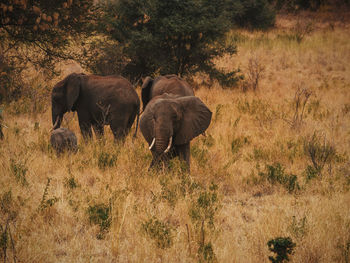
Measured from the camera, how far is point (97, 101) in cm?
677

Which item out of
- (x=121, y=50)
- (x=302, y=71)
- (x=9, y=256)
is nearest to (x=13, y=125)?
(x=121, y=50)

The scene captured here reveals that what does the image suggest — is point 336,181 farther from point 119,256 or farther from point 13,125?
point 13,125

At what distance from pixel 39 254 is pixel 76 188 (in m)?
1.69

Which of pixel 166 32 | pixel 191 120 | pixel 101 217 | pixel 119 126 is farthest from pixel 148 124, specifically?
pixel 166 32

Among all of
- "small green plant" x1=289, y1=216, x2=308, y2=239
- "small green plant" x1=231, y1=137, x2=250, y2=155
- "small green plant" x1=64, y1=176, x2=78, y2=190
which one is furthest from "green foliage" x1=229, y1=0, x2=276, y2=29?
"small green plant" x1=289, y1=216, x2=308, y2=239

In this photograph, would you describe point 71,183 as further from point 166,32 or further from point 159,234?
point 166,32

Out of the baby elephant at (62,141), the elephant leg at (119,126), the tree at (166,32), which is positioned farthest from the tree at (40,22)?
the tree at (166,32)

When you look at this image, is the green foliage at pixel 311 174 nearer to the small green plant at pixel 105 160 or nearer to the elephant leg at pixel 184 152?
the elephant leg at pixel 184 152

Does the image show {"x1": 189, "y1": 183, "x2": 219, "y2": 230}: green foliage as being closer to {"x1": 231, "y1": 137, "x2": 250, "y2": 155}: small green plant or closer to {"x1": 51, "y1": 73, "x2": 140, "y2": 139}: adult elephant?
{"x1": 231, "y1": 137, "x2": 250, "y2": 155}: small green plant

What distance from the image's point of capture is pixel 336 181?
16.8ft

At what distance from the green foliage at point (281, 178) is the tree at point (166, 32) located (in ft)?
22.3

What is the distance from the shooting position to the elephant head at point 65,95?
22.1 feet

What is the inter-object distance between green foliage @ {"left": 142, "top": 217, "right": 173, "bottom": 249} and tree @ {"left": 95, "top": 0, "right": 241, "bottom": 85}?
8586mm

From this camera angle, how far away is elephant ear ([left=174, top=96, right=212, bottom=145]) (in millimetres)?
5391
